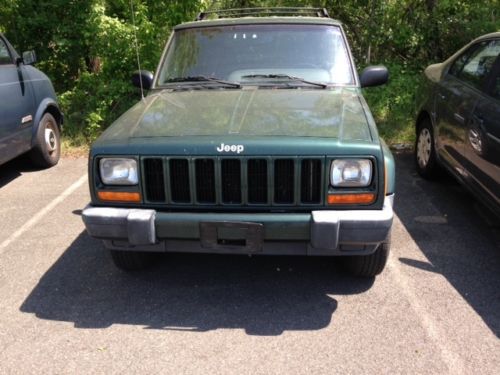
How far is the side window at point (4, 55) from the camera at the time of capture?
5.88m

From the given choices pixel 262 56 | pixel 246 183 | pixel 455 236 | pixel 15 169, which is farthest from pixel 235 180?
pixel 15 169

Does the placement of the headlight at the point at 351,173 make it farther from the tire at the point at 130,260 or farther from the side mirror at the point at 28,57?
the side mirror at the point at 28,57

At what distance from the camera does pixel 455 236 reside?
4504mm

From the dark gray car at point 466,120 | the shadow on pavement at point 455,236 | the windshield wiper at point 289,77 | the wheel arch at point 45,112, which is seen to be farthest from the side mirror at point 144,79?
the dark gray car at point 466,120

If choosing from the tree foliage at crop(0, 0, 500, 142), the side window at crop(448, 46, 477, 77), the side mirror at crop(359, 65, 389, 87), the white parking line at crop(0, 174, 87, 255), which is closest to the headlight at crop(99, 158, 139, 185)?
the white parking line at crop(0, 174, 87, 255)

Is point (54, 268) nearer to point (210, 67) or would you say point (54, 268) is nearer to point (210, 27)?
point (210, 67)

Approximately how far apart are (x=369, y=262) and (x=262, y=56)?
→ 75.3 inches

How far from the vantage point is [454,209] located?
511cm

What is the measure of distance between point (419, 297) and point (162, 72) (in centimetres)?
273

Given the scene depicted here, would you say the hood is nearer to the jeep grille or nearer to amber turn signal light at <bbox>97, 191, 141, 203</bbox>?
the jeep grille

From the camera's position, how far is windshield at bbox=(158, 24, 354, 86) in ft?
13.8

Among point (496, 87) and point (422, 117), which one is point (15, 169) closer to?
point (422, 117)

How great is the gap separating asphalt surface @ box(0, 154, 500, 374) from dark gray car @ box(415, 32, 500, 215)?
0.58m

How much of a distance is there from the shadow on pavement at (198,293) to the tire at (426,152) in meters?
2.37
